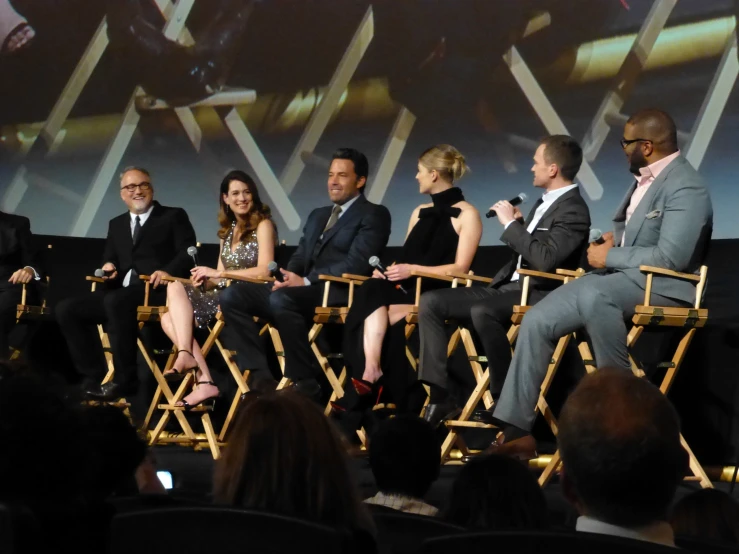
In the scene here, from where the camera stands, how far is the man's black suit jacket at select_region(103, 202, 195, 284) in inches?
216

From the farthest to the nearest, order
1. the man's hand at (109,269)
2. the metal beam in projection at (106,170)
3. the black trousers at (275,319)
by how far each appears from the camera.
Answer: the metal beam in projection at (106,170) < the man's hand at (109,269) < the black trousers at (275,319)

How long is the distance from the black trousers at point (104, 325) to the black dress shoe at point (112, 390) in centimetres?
3

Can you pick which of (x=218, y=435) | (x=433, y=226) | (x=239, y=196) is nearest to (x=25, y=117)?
(x=239, y=196)

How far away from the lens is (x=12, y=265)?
5988 millimetres

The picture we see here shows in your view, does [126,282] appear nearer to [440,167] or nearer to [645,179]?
[440,167]

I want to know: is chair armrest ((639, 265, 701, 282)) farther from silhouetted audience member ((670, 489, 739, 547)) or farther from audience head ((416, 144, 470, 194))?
silhouetted audience member ((670, 489, 739, 547))

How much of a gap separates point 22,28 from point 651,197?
172 inches

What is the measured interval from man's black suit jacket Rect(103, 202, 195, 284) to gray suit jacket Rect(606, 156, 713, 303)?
2.44 m

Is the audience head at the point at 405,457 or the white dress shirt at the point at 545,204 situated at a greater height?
the white dress shirt at the point at 545,204

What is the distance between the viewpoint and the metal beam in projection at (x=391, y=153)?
6129mm

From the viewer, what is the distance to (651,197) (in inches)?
152

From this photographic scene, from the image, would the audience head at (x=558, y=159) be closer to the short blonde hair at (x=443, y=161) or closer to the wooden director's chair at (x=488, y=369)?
the wooden director's chair at (x=488, y=369)

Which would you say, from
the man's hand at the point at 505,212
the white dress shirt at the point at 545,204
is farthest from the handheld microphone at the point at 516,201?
the white dress shirt at the point at 545,204

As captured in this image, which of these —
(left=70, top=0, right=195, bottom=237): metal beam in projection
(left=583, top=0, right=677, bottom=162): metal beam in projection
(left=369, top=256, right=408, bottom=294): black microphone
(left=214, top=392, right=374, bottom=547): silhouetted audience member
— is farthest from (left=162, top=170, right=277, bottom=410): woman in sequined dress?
(left=214, top=392, right=374, bottom=547): silhouetted audience member
